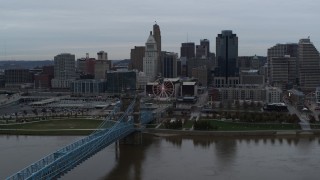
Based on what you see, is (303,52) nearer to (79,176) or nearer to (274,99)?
(274,99)

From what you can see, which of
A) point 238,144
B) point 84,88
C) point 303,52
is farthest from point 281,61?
point 238,144

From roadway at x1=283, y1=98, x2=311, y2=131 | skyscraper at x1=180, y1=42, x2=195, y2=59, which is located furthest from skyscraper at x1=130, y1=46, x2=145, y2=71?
roadway at x1=283, y1=98, x2=311, y2=131

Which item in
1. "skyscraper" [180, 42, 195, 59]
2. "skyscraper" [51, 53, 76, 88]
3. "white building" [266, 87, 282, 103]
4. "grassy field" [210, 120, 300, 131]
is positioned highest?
"skyscraper" [180, 42, 195, 59]

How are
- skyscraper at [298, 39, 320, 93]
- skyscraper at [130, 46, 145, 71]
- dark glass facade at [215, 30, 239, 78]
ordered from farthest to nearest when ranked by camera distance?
skyscraper at [130, 46, 145, 71], dark glass facade at [215, 30, 239, 78], skyscraper at [298, 39, 320, 93]

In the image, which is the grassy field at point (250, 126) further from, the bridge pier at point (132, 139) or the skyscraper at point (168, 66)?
the skyscraper at point (168, 66)

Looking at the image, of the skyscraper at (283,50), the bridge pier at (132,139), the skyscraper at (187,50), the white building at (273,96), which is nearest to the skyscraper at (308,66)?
the skyscraper at (283,50)

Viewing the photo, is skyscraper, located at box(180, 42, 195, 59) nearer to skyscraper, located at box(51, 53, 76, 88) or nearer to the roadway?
skyscraper, located at box(51, 53, 76, 88)

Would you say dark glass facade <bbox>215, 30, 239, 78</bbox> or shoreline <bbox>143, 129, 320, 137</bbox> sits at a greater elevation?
dark glass facade <bbox>215, 30, 239, 78</bbox>
